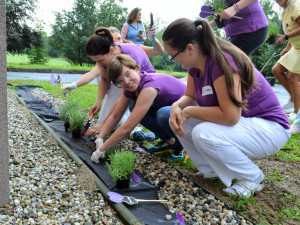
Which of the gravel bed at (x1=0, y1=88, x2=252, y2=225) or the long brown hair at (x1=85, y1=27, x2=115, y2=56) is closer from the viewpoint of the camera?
the gravel bed at (x1=0, y1=88, x2=252, y2=225)

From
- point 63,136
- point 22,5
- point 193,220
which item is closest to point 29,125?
point 63,136

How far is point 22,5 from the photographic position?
43.2 feet

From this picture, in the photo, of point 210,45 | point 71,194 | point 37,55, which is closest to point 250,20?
point 210,45

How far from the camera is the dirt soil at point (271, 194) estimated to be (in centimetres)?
174

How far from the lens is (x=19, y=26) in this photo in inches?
524

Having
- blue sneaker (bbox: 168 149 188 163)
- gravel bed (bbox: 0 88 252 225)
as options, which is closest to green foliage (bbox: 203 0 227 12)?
blue sneaker (bbox: 168 149 188 163)

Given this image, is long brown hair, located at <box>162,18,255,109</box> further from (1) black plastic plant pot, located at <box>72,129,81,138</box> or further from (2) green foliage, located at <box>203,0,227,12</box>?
(1) black plastic plant pot, located at <box>72,129,81,138</box>

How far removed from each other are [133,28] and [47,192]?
3677 millimetres

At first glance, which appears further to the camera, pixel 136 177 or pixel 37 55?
pixel 37 55

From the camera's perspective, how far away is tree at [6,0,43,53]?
12.8 m

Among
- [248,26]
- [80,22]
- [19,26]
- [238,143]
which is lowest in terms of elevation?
[238,143]

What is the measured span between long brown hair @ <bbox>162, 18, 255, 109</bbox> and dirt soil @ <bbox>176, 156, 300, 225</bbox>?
2.27ft

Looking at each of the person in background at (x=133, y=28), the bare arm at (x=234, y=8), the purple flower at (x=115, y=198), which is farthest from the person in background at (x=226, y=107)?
the person in background at (x=133, y=28)

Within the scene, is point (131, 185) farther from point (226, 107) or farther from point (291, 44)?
point (291, 44)
